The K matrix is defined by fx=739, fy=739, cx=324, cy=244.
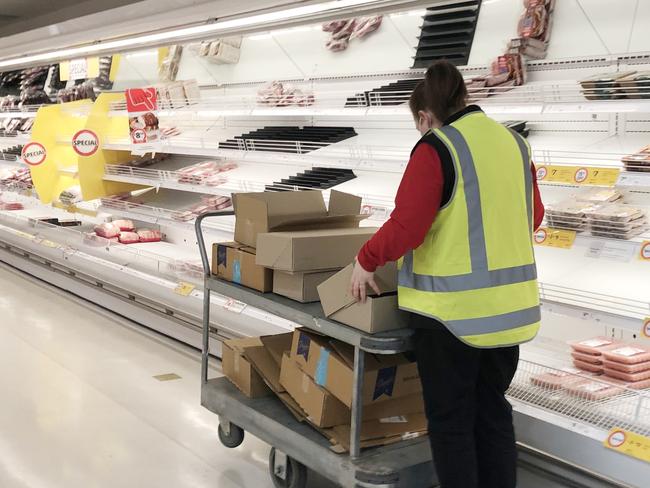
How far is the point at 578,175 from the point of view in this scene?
2.86 m

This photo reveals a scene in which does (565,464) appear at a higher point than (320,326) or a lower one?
lower

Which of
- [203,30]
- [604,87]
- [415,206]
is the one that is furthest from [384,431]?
[203,30]

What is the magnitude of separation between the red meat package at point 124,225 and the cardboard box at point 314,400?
3.80 m

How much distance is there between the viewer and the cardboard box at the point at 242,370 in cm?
312

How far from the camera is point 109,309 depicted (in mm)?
5797

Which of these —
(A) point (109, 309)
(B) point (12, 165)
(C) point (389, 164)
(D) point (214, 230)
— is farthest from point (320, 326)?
(B) point (12, 165)

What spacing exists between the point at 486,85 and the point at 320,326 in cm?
165

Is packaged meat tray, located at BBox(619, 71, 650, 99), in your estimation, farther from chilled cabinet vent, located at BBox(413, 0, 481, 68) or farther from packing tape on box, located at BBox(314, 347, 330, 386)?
packing tape on box, located at BBox(314, 347, 330, 386)

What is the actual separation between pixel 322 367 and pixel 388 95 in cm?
173

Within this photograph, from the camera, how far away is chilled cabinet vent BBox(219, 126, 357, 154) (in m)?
4.55

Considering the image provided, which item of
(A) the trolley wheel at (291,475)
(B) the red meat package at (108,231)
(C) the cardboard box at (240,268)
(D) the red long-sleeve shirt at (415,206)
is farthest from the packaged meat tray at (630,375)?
(B) the red meat package at (108,231)

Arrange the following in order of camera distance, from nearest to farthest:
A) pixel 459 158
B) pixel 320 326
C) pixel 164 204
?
pixel 459 158 < pixel 320 326 < pixel 164 204

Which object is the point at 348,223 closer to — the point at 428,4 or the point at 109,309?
the point at 428,4

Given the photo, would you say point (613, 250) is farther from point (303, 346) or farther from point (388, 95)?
point (388, 95)
